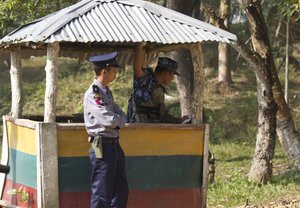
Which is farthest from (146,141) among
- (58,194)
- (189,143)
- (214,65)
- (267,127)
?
(214,65)

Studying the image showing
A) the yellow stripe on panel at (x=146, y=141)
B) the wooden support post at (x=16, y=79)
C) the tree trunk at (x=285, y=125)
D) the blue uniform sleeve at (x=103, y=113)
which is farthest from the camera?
the tree trunk at (x=285, y=125)

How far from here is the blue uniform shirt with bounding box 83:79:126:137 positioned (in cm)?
603

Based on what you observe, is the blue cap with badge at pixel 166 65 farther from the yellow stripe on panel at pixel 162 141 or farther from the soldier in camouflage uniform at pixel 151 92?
the yellow stripe on panel at pixel 162 141

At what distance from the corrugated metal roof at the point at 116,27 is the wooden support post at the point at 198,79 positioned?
0.37 meters

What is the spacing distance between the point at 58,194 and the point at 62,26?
1740mm

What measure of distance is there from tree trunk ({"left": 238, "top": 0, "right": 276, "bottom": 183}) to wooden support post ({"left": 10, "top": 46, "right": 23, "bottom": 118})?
13.8ft

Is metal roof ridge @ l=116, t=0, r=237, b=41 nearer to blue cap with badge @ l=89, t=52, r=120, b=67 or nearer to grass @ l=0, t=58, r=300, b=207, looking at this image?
blue cap with badge @ l=89, t=52, r=120, b=67

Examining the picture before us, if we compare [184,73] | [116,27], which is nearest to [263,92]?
[184,73]

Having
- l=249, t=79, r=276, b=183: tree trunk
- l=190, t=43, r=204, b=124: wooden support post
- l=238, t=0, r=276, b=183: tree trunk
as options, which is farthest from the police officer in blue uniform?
l=249, t=79, r=276, b=183: tree trunk

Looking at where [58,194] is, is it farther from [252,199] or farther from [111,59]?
[252,199]

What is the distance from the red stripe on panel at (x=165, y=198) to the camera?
22.7ft

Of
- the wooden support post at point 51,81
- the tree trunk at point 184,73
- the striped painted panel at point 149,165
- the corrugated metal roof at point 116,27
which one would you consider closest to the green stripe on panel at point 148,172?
the striped painted panel at point 149,165

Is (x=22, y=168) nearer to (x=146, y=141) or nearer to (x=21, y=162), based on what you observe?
(x=21, y=162)

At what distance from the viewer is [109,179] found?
20.0 ft
